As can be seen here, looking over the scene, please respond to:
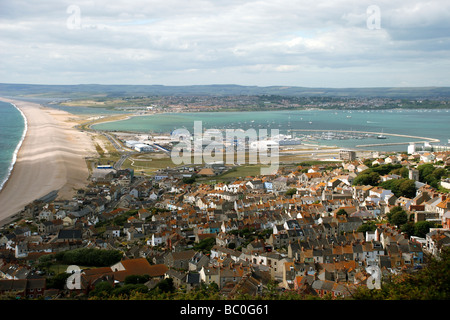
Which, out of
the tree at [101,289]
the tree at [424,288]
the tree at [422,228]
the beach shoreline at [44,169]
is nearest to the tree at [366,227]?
the tree at [422,228]

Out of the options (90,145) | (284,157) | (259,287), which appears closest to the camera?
(259,287)

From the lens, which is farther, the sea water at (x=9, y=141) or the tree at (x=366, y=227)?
the sea water at (x=9, y=141)

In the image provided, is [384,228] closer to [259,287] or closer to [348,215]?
[348,215]

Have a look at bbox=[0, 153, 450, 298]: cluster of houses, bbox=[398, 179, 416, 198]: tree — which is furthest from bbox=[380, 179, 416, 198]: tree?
bbox=[0, 153, 450, 298]: cluster of houses

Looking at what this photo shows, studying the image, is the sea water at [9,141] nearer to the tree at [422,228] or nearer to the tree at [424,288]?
the tree at [422,228]

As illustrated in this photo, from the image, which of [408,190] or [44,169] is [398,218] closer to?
[408,190]
